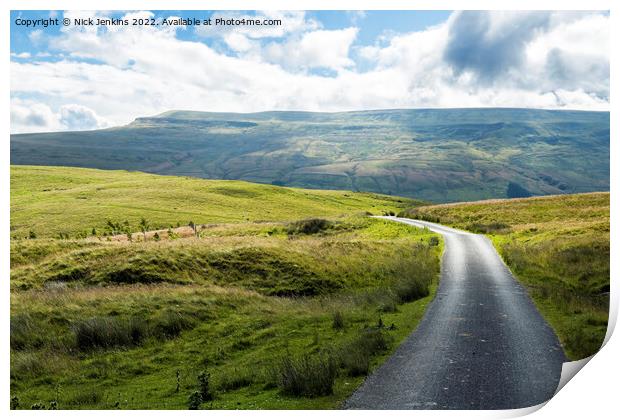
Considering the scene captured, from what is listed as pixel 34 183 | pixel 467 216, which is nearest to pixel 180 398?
pixel 467 216

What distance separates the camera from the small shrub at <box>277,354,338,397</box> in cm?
1331

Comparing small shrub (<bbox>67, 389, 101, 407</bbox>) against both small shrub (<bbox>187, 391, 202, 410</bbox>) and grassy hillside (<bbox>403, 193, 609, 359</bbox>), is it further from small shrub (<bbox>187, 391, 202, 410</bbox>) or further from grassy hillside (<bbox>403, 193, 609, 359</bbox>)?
grassy hillside (<bbox>403, 193, 609, 359</bbox>)

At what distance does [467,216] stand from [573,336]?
5701 centimetres

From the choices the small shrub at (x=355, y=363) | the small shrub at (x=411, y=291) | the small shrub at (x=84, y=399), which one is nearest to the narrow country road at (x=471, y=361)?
the small shrub at (x=355, y=363)

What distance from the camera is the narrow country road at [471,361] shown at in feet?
42.3

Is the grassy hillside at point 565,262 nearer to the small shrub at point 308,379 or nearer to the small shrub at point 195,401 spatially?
the small shrub at point 308,379

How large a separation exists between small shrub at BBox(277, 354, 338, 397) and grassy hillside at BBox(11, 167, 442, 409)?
0.10 ft

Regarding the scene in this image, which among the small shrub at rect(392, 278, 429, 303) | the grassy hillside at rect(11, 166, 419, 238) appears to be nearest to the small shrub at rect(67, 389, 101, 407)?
the small shrub at rect(392, 278, 429, 303)

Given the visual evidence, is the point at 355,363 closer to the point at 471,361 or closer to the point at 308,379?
the point at 308,379

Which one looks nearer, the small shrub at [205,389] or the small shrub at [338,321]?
the small shrub at [205,389]

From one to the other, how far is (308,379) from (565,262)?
80.7ft

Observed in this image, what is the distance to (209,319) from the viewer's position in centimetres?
2262

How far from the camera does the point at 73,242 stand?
35938 millimetres

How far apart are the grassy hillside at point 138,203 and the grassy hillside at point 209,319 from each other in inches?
1499
